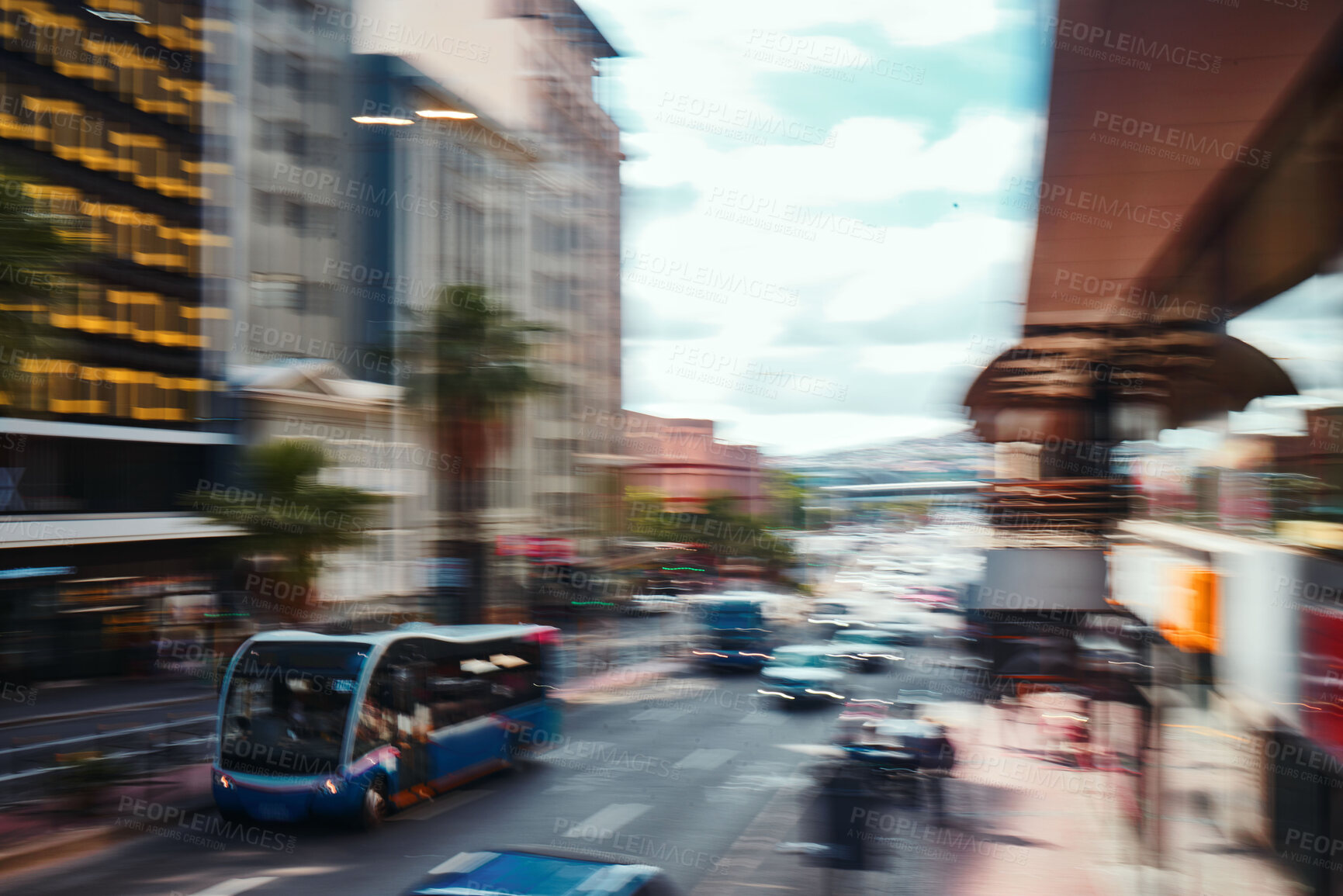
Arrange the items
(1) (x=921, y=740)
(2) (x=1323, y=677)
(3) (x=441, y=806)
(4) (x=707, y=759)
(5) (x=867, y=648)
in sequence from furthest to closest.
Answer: (5) (x=867, y=648)
(4) (x=707, y=759)
(3) (x=441, y=806)
(1) (x=921, y=740)
(2) (x=1323, y=677)

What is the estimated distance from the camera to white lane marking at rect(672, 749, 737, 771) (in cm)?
1850

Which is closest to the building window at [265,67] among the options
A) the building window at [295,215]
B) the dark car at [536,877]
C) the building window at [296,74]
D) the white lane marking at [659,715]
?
the building window at [296,74]

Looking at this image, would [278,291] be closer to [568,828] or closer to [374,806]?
[374,806]

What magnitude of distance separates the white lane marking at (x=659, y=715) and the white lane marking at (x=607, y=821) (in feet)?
26.9

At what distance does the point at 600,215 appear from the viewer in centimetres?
6925

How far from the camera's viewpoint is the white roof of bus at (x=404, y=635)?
14227 mm

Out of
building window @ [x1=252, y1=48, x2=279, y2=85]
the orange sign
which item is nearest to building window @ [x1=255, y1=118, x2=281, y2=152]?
building window @ [x1=252, y1=48, x2=279, y2=85]

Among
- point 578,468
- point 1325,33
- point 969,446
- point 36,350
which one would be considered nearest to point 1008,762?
Answer: point 969,446

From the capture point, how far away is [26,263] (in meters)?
11.5

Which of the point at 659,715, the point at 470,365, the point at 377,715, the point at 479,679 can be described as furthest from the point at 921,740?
the point at 470,365

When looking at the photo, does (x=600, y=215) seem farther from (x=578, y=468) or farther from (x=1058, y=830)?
(x=1058, y=830)

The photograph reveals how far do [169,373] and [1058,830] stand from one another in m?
28.1

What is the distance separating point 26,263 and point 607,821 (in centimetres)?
→ 944

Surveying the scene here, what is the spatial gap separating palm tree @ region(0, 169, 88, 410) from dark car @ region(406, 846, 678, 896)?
26.8 feet
